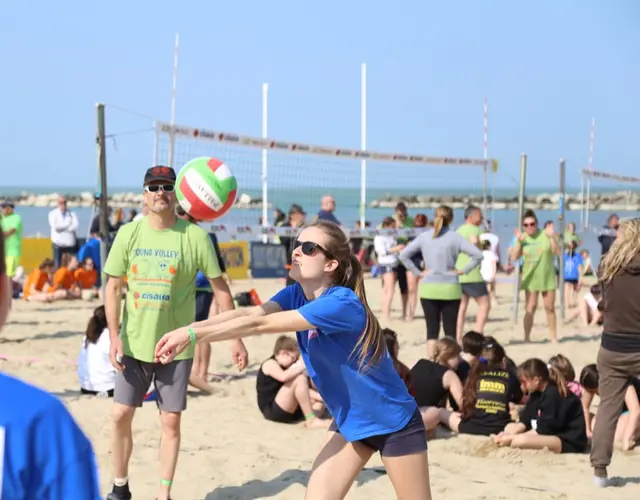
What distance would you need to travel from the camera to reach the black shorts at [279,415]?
658cm

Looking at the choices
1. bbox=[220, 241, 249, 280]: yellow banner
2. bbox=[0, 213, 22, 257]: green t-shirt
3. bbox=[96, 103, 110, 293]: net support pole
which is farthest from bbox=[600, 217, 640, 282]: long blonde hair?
bbox=[220, 241, 249, 280]: yellow banner

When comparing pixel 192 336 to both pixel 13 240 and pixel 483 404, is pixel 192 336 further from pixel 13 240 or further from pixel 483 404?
pixel 13 240

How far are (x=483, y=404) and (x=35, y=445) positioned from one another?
5.45 meters

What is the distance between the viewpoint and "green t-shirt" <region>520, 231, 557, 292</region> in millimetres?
10016

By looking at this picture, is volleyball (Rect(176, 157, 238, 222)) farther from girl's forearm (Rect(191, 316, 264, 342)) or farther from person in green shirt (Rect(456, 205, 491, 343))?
person in green shirt (Rect(456, 205, 491, 343))

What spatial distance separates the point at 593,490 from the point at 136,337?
2634mm

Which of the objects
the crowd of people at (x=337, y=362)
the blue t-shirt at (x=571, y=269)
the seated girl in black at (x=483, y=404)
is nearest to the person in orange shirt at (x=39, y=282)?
the crowd of people at (x=337, y=362)

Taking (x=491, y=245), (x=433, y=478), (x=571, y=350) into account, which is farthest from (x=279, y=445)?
(x=491, y=245)

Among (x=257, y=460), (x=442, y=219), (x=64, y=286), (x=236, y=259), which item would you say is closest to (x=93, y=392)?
(x=257, y=460)

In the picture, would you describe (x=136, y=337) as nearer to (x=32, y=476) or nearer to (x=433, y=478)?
(x=433, y=478)

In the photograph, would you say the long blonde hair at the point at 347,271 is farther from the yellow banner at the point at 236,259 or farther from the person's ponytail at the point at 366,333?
the yellow banner at the point at 236,259

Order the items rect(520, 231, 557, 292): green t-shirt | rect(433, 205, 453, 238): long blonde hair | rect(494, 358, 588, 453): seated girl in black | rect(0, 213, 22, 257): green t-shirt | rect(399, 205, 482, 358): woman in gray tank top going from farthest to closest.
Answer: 1. rect(0, 213, 22, 257): green t-shirt
2. rect(520, 231, 557, 292): green t-shirt
3. rect(433, 205, 453, 238): long blonde hair
4. rect(399, 205, 482, 358): woman in gray tank top
5. rect(494, 358, 588, 453): seated girl in black

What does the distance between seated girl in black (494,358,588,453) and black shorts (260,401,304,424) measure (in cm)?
142

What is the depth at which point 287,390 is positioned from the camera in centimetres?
657
